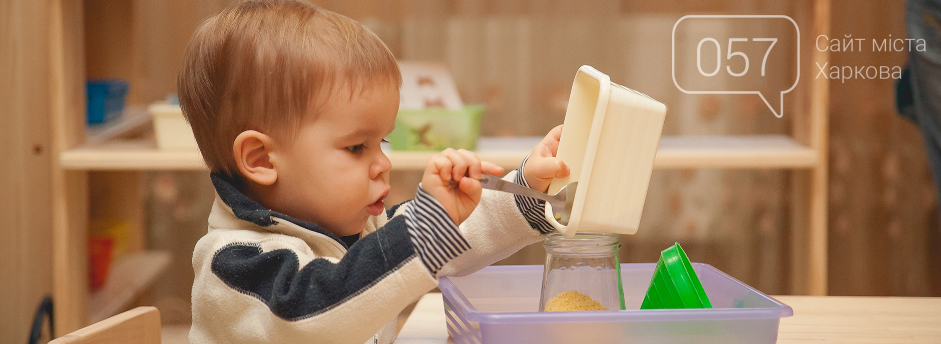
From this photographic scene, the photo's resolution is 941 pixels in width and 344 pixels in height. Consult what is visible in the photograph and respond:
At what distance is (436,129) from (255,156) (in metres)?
0.82

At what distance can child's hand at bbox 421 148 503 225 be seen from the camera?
22.1 inches

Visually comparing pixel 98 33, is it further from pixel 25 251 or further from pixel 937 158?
pixel 937 158

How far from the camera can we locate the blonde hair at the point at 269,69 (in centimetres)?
65

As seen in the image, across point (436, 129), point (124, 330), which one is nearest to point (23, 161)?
point (436, 129)

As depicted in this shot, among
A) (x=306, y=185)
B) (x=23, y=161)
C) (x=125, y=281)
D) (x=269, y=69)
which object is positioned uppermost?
(x=269, y=69)

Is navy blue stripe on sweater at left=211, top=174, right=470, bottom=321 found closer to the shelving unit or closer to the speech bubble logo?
the shelving unit

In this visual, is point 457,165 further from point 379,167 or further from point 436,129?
point 436,129

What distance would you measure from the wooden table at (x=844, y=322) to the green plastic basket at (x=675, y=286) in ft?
0.54

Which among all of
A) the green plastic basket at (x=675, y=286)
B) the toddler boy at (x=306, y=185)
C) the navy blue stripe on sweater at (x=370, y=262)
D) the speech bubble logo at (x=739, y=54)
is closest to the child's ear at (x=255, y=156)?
the toddler boy at (x=306, y=185)

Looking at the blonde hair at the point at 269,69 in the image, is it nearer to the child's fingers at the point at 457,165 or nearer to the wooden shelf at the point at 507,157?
the child's fingers at the point at 457,165

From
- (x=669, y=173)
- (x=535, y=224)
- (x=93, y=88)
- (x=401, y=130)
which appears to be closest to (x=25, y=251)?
(x=93, y=88)

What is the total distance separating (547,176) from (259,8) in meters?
0.31

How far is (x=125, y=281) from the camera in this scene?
1.79 meters

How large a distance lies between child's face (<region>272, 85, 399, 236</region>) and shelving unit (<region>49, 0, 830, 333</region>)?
2.51 feet
